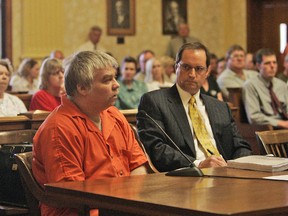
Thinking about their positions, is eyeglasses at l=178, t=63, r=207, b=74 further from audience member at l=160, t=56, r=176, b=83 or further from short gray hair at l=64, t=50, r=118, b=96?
audience member at l=160, t=56, r=176, b=83

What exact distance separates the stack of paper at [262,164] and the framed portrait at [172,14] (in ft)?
32.1

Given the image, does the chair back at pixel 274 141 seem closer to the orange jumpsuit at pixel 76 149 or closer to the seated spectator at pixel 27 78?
the orange jumpsuit at pixel 76 149

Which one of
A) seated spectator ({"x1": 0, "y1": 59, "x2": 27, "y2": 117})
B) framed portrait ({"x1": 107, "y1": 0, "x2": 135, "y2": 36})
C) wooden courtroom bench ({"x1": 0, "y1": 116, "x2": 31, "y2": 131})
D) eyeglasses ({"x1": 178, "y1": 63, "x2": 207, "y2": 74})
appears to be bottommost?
wooden courtroom bench ({"x1": 0, "y1": 116, "x2": 31, "y2": 131})

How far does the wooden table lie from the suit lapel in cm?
103

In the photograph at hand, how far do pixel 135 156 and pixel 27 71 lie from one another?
621 cm

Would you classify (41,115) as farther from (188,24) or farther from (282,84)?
(188,24)

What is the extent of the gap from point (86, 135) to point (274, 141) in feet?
4.38

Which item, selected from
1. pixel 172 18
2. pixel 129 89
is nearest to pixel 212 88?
pixel 129 89

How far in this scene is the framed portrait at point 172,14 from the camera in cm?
1312

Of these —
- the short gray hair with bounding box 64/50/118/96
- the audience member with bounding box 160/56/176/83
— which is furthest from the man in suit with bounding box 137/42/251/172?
the audience member with bounding box 160/56/176/83

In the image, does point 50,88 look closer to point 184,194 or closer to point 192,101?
point 192,101

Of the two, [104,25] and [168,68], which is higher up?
[104,25]

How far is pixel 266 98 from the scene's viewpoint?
23.4 ft

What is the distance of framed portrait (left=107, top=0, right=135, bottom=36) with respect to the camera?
12.5 m
